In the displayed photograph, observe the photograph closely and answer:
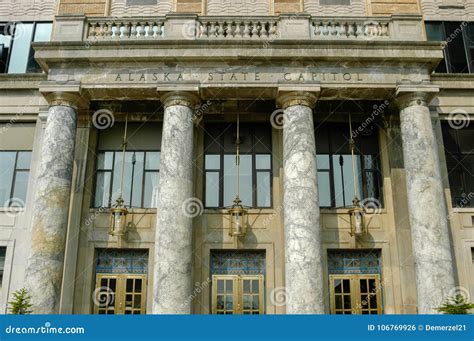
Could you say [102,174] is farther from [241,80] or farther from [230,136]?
[241,80]

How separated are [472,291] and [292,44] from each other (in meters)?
9.57

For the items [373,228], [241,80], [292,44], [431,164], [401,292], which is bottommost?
[401,292]

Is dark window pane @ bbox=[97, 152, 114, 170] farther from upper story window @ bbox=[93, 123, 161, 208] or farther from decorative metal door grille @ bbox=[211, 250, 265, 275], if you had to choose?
decorative metal door grille @ bbox=[211, 250, 265, 275]

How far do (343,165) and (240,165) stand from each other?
3.57 meters

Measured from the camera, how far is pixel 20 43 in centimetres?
1961

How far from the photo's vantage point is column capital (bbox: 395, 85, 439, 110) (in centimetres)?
1553

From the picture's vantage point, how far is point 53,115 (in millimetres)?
15555

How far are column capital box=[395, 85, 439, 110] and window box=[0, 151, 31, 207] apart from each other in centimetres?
1262

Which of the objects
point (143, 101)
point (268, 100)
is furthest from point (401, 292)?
point (143, 101)

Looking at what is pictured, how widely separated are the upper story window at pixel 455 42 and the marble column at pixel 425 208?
4226 mm

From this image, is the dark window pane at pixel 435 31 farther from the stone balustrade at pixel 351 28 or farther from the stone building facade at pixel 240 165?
the stone balustrade at pixel 351 28

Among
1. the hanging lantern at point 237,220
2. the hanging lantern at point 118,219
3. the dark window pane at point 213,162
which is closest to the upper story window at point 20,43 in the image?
the hanging lantern at point 118,219

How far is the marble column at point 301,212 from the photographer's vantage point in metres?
13.7

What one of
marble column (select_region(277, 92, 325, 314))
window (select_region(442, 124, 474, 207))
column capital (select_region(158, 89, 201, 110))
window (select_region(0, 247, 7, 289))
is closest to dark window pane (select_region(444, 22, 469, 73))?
window (select_region(442, 124, 474, 207))
